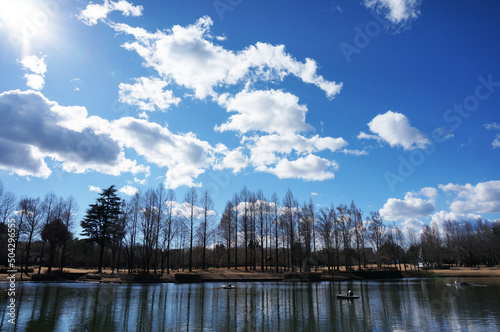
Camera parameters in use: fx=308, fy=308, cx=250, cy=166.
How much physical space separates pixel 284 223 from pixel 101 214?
36.9 meters

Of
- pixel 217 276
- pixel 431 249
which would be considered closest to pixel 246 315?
pixel 217 276

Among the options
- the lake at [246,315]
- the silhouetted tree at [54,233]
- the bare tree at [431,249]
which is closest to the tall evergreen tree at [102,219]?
the silhouetted tree at [54,233]

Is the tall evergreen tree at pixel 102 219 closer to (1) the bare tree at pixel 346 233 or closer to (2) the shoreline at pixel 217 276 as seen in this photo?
(2) the shoreline at pixel 217 276


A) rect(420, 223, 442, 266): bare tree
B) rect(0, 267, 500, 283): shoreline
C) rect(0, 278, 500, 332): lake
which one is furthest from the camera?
rect(420, 223, 442, 266): bare tree

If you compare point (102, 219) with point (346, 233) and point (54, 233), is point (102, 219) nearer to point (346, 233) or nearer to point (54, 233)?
point (54, 233)

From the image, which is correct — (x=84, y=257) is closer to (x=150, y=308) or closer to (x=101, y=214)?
(x=101, y=214)

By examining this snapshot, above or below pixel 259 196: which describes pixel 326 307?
below

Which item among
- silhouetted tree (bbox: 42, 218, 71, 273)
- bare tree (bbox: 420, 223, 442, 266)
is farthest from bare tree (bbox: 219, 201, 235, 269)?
bare tree (bbox: 420, 223, 442, 266)

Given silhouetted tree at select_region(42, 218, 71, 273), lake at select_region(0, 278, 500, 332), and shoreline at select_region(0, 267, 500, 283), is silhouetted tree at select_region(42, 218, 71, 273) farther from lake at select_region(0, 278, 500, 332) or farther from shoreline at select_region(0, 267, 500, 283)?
lake at select_region(0, 278, 500, 332)

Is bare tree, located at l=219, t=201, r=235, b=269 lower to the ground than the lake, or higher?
higher

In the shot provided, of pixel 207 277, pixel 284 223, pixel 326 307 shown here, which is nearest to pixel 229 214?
pixel 284 223

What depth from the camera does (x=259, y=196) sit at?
7044 centimetres

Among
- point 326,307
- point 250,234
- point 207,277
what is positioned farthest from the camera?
point 250,234

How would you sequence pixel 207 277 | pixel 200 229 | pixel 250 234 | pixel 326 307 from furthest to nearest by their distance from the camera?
pixel 250 234
pixel 200 229
pixel 207 277
pixel 326 307
